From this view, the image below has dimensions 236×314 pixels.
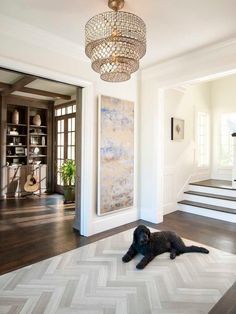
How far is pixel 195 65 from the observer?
3.47 meters

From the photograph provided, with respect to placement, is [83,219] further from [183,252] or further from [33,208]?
[33,208]

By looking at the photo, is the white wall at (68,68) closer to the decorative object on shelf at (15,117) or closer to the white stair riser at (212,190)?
the white stair riser at (212,190)

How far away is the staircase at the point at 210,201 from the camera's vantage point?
4293 millimetres

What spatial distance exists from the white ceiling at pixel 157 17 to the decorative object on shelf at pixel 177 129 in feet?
6.21

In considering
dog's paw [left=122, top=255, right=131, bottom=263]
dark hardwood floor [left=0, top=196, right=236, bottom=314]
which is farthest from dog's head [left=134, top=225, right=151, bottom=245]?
dark hardwood floor [left=0, top=196, right=236, bottom=314]

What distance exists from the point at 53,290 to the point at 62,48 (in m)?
2.88

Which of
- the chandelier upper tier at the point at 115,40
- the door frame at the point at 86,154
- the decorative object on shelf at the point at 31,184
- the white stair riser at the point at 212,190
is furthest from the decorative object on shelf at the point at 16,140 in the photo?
the chandelier upper tier at the point at 115,40

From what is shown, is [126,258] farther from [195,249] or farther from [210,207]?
[210,207]

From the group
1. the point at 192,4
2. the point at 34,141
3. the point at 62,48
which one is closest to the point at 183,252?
the point at 192,4

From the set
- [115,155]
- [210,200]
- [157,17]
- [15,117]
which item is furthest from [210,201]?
[15,117]

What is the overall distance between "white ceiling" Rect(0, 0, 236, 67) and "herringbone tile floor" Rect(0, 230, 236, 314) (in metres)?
2.72

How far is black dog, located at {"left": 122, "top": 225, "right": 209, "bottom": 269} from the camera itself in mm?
2678

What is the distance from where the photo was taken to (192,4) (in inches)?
90.4

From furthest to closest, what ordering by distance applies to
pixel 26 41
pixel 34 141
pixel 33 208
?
pixel 34 141 → pixel 33 208 → pixel 26 41
